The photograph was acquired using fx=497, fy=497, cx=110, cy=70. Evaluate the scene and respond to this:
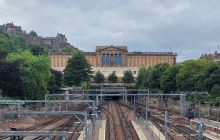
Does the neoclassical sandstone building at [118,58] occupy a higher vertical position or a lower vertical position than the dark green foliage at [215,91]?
higher

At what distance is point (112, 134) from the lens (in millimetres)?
45062

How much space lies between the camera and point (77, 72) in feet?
376

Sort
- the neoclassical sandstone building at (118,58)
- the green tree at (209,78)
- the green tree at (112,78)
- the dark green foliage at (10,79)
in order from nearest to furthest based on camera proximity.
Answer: the dark green foliage at (10,79) < the green tree at (209,78) < the green tree at (112,78) < the neoclassical sandstone building at (118,58)

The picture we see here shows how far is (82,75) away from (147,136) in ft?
235

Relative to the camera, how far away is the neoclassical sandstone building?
16912cm

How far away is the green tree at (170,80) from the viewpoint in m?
92.6

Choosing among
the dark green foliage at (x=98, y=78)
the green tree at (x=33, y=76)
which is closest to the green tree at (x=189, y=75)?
the green tree at (x=33, y=76)

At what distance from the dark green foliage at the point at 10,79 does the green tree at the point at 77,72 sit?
47791 millimetres

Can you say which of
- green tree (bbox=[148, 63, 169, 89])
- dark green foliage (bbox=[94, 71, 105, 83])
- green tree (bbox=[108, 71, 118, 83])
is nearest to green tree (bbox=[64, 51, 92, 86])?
green tree (bbox=[148, 63, 169, 89])

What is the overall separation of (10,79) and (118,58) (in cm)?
10701

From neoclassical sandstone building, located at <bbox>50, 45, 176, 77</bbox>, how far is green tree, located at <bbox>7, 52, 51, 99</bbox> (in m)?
88.3

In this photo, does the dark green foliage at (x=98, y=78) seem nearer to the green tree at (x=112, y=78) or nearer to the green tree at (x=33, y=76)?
the green tree at (x=112, y=78)

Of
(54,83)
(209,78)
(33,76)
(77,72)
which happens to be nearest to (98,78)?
(77,72)

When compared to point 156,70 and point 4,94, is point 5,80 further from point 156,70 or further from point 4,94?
point 156,70
